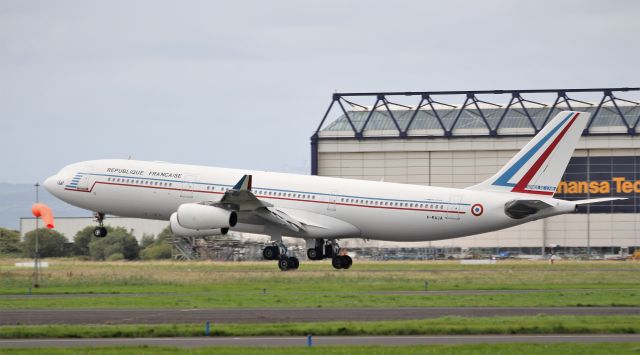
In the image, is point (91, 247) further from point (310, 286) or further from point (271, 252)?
point (310, 286)

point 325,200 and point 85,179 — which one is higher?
point 85,179

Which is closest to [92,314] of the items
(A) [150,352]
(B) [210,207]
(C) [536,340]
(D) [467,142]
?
(A) [150,352]

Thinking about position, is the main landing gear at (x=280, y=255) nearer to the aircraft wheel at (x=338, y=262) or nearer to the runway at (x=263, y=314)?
the aircraft wheel at (x=338, y=262)

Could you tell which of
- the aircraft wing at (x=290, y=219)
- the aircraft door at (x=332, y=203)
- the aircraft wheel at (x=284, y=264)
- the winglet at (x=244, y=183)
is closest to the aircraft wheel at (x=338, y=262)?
the aircraft wing at (x=290, y=219)

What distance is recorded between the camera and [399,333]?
97.6 feet

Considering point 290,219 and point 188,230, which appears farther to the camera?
point 290,219

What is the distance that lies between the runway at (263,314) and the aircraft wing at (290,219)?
67.4 feet

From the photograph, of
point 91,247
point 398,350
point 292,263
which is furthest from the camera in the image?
point 91,247

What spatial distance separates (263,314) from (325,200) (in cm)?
2508

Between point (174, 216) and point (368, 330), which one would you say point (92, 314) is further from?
point (174, 216)

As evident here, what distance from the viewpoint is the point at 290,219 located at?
59.8 metres

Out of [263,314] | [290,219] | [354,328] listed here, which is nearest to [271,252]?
[290,219]

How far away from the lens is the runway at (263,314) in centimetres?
3412

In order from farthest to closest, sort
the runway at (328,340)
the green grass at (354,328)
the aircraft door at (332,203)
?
the aircraft door at (332,203) → the green grass at (354,328) → the runway at (328,340)
